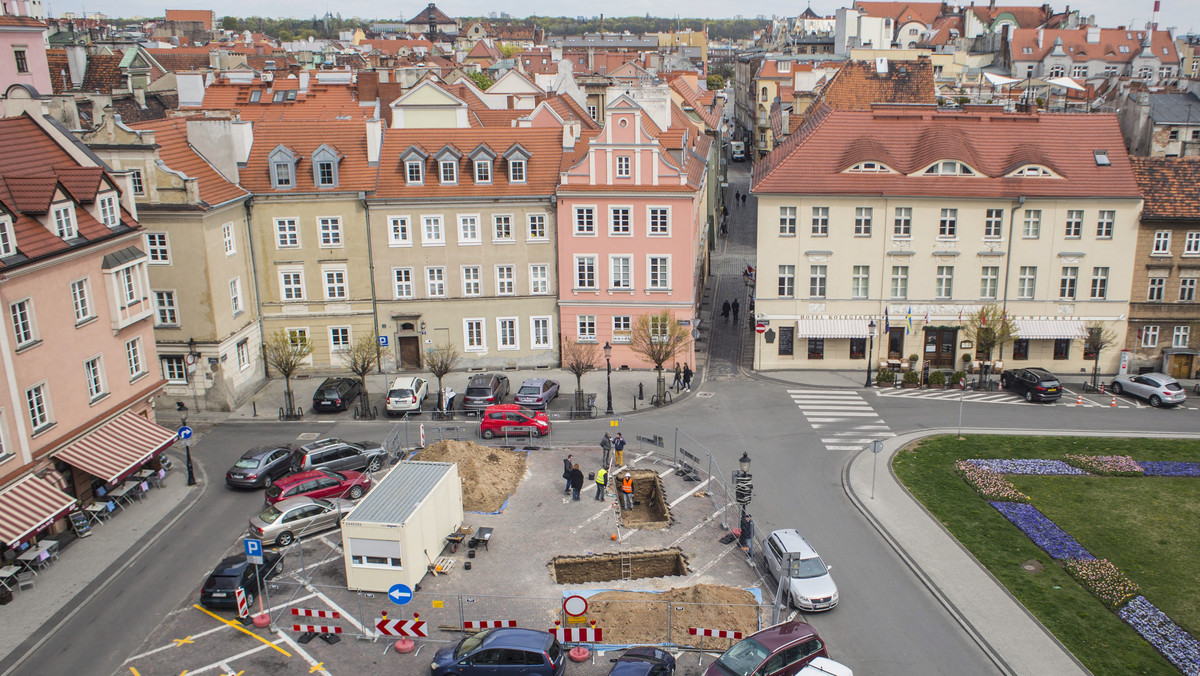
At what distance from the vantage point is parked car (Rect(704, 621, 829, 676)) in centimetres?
2520

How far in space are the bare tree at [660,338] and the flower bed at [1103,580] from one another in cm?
2183

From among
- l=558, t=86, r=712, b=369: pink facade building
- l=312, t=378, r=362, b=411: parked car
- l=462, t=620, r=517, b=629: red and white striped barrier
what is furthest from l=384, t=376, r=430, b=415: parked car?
l=462, t=620, r=517, b=629: red and white striped barrier

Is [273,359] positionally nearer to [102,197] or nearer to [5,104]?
[102,197]

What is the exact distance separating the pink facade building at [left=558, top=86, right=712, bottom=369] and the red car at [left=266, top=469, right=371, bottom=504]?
1871cm

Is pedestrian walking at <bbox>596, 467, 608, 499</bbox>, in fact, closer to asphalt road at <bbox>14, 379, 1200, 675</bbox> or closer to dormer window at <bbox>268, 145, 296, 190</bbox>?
asphalt road at <bbox>14, 379, 1200, 675</bbox>

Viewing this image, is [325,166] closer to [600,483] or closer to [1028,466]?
[600,483]

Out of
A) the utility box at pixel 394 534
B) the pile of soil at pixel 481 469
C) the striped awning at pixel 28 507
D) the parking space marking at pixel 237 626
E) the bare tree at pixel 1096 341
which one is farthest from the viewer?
the bare tree at pixel 1096 341

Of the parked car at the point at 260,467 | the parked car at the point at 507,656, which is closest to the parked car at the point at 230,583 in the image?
the parked car at the point at 507,656

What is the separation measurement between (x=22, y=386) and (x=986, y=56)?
14644 cm

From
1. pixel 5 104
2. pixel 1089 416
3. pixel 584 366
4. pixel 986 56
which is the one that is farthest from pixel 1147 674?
pixel 986 56

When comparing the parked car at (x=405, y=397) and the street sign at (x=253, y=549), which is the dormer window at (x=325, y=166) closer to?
the parked car at (x=405, y=397)

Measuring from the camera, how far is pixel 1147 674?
2639 cm

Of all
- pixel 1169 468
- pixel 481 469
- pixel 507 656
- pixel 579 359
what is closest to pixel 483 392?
pixel 579 359

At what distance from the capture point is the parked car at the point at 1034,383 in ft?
161
